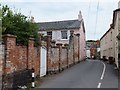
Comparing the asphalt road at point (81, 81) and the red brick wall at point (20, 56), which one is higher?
the red brick wall at point (20, 56)

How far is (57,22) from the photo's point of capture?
5038cm

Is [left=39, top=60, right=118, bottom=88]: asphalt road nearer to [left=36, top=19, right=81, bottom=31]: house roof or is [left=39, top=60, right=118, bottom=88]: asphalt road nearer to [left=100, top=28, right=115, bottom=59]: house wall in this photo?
[left=100, top=28, right=115, bottom=59]: house wall

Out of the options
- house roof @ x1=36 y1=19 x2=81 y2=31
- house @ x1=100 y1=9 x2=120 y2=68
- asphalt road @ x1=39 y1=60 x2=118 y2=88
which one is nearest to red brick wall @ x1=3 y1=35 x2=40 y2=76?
asphalt road @ x1=39 y1=60 x2=118 y2=88

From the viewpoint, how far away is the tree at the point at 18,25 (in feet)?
44.0

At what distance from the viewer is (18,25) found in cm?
1473

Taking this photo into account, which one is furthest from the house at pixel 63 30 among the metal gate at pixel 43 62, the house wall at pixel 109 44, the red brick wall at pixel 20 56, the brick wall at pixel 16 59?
the brick wall at pixel 16 59

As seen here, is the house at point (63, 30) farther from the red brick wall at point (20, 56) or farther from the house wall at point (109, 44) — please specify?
the red brick wall at point (20, 56)

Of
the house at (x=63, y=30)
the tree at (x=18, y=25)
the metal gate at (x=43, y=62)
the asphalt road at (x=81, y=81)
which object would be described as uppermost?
the house at (x=63, y=30)

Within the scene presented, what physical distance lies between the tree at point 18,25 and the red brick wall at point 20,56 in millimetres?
550

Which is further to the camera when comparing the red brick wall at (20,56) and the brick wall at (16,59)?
the red brick wall at (20,56)

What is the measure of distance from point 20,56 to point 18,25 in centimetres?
274

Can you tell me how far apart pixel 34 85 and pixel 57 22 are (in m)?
38.0

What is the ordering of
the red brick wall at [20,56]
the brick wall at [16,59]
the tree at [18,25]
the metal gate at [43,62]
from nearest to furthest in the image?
the brick wall at [16,59] < the red brick wall at [20,56] < the tree at [18,25] < the metal gate at [43,62]

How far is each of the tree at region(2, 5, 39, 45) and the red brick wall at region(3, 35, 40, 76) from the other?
55 cm
